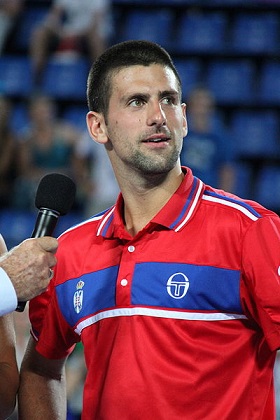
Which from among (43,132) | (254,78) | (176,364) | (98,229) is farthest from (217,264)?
(254,78)

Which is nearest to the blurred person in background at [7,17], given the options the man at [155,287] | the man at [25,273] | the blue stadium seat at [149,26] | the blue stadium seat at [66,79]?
the blue stadium seat at [66,79]

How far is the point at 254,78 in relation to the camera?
7570 mm

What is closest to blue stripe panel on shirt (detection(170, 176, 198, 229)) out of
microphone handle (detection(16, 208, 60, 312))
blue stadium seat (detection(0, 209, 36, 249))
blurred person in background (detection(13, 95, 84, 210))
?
microphone handle (detection(16, 208, 60, 312))

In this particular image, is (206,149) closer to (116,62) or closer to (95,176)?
(95,176)

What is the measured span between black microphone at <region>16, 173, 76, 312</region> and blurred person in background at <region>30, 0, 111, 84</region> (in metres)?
5.08

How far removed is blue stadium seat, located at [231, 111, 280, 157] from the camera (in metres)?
7.16

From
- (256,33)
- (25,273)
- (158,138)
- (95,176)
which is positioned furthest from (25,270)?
(256,33)

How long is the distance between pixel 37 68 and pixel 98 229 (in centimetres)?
522

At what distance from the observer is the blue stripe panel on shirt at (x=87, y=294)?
252 cm

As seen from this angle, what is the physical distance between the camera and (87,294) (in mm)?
2566

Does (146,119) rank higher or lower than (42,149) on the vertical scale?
higher

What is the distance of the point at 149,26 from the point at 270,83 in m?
1.31

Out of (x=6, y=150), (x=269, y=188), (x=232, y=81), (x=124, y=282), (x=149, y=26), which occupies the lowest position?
(x=269, y=188)

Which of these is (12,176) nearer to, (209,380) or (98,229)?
(98,229)
